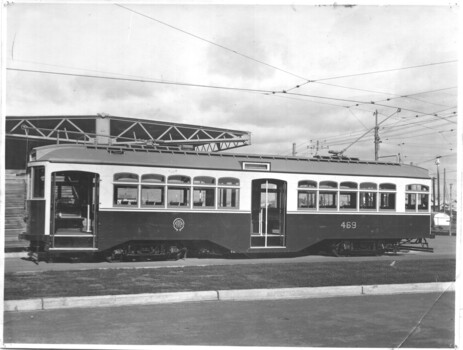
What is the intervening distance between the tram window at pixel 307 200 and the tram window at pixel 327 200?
0.20 meters

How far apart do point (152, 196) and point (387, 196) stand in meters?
7.37

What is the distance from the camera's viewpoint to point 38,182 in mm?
12383

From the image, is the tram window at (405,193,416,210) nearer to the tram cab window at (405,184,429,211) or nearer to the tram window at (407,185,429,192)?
the tram cab window at (405,184,429,211)

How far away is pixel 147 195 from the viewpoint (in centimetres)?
1295

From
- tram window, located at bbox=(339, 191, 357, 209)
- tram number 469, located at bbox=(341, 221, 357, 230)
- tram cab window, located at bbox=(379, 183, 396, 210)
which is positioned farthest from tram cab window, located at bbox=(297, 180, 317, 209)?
tram cab window, located at bbox=(379, 183, 396, 210)

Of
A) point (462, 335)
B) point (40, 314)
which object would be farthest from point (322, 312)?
point (40, 314)

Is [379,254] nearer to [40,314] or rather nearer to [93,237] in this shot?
[93,237]

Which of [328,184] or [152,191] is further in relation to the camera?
[328,184]

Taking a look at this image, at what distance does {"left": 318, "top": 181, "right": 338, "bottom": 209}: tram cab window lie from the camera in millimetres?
14953

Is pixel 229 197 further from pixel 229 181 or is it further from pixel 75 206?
pixel 75 206

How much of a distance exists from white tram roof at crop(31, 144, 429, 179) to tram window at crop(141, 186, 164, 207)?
2.00ft

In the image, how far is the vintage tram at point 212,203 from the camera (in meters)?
12.3

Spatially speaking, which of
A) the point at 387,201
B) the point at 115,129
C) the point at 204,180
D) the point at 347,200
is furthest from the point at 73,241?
the point at 115,129

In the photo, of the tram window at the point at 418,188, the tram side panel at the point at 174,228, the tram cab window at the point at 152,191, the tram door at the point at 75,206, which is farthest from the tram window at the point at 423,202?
the tram door at the point at 75,206
